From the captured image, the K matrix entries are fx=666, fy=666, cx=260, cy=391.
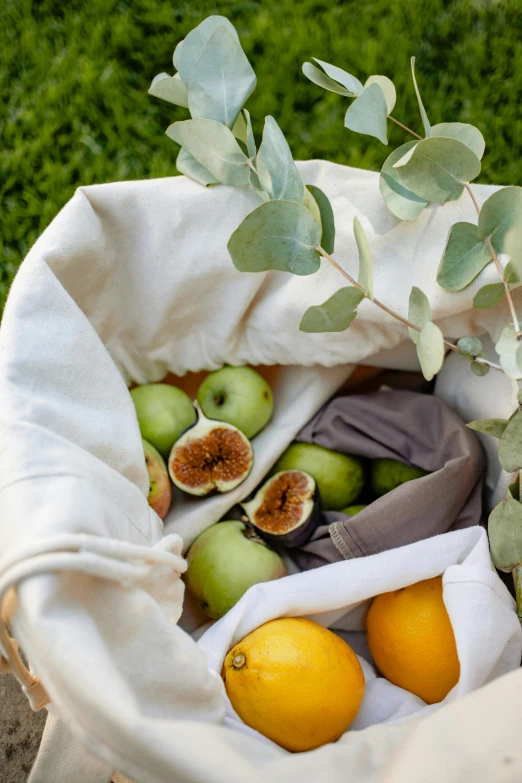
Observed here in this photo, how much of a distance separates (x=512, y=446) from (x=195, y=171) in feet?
2.87

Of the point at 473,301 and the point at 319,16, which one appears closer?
the point at 473,301

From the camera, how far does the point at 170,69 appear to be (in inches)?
85.4

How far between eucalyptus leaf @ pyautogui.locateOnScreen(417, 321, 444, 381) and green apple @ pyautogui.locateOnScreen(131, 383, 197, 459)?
2.28 feet

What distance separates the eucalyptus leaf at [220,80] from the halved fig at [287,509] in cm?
80

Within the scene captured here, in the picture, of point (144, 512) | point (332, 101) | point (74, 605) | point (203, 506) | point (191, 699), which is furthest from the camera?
point (332, 101)

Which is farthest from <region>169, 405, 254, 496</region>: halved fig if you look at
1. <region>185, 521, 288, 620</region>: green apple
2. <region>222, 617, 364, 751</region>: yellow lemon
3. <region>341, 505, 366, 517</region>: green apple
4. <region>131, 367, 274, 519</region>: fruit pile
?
<region>222, 617, 364, 751</region>: yellow lemon

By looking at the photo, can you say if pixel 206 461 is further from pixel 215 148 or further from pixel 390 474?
pixel 215 148

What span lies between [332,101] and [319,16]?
33 cm

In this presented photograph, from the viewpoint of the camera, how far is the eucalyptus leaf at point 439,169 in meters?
1.16

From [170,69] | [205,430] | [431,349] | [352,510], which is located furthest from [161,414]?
[170,69]

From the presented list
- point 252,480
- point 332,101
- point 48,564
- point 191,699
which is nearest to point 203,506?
point 252,480

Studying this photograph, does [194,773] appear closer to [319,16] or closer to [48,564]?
[48,564]

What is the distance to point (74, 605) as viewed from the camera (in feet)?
2.94

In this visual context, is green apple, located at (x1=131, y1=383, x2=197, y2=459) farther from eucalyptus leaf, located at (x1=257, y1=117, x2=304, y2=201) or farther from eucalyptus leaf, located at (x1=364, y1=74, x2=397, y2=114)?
eucalyptus leaf, located at (x1=364, y1=74, x2=397, y2=114)
